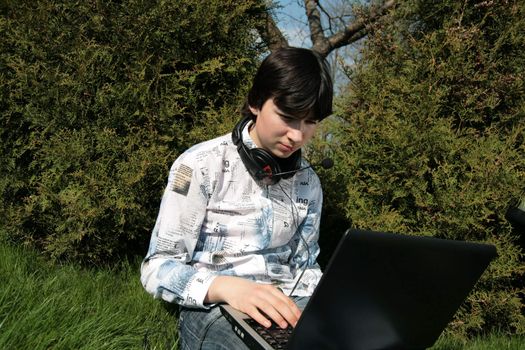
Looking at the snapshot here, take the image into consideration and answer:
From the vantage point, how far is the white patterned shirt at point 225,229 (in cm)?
202

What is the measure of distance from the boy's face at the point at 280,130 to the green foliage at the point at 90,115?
44.1 inches

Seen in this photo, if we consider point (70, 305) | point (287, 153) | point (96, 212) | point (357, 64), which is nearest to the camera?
point (287, 153)

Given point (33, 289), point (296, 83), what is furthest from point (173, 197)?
point (33, 289)

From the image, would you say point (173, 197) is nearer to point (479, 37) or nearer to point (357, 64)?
point (357, 64)

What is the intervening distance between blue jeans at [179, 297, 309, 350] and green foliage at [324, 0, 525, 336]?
1556mm

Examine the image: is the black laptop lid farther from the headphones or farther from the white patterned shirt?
the headphones

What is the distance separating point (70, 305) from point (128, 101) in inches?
50.6

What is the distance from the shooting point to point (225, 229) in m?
2.23

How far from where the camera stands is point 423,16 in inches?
139

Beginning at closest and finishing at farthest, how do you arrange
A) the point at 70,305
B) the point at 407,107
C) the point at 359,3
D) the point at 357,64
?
1. the point at 70,305
2. the point at 407,107
3. the point at 357,64
4. the point at 359,3

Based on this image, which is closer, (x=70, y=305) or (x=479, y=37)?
(x=70, y=305)

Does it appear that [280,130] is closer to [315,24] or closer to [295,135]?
[295,135]

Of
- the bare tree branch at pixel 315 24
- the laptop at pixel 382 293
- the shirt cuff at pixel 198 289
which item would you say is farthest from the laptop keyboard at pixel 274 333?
the bare tree branch at pixel 315 24

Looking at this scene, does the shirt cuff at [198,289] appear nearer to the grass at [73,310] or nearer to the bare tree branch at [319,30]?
the grass at [73,310]
